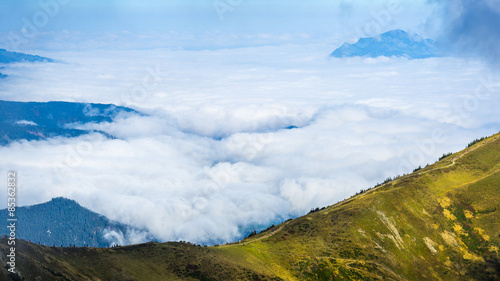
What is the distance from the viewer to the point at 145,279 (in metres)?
124

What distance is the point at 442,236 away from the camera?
18738 cm

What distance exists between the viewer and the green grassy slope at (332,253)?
12588cm

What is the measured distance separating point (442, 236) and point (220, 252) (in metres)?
105

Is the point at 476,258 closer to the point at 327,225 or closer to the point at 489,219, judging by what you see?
the point at 489,219

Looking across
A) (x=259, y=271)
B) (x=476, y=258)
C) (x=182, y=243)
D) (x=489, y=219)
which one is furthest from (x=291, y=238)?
(x=489, y=219)

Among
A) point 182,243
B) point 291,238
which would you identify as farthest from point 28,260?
point 291,238

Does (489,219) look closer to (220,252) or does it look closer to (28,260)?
(220,252)

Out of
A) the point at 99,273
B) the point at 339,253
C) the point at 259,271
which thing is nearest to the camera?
the point at 99,273

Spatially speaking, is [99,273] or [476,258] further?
[476,258]

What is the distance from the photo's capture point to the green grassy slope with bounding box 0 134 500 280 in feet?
413

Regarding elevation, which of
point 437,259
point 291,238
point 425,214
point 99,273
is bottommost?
point 99,273

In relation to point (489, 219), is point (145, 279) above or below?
below

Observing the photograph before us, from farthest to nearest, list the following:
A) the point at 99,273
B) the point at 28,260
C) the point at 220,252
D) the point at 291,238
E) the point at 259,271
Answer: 1. the point at 291,238
2. the point at 220,252
3. the point at 259,271
4. the point at 99,273
5. the point at 28,260

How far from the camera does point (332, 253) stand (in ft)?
547
